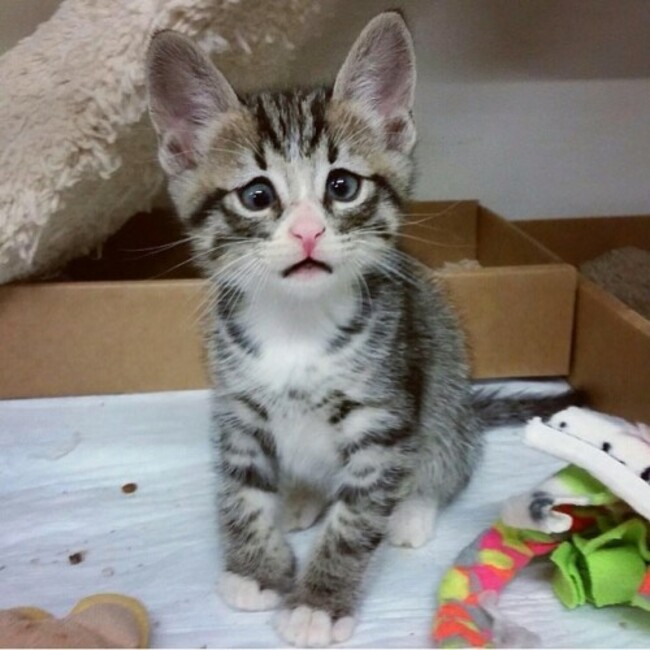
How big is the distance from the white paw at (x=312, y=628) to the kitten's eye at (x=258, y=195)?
1.58ft

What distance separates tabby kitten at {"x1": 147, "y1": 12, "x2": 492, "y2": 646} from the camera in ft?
3.30

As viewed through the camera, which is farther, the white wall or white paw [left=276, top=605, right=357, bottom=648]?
the white wall

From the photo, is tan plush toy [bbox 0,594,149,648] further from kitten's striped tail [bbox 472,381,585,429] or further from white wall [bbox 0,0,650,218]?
white wall [bbox 0,0,650,218]

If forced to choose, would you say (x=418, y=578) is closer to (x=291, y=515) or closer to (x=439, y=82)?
(x=291, y=515)

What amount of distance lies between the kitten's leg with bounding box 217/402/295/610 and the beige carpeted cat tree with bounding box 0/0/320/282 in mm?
558

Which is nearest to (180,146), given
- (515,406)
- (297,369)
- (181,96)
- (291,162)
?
(181,96)

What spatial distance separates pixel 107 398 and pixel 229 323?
552mm

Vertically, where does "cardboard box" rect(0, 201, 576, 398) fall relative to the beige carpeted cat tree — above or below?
below

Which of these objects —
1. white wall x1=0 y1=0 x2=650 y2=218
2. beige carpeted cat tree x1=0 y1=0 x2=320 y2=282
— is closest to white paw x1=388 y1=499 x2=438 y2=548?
beige carpeted cat tree x1=0 y1=0 x2=320 y2=282

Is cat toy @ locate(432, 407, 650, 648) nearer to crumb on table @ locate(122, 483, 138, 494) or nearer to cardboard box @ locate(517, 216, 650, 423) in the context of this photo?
cardboard box @ locate(517, 216, 650, 423)

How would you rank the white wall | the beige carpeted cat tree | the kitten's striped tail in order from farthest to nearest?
the white wall, the kitten's striped tail, the beige carpeted cat tree

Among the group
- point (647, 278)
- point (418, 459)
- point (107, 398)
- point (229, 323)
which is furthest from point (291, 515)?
point (647, 278)

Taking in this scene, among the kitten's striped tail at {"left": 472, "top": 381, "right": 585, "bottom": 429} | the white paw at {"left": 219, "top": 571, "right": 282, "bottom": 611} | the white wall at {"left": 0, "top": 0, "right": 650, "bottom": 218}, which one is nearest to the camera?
the white paw at {"left": 219, "top": 571, "right": 282, "bottom": 611}

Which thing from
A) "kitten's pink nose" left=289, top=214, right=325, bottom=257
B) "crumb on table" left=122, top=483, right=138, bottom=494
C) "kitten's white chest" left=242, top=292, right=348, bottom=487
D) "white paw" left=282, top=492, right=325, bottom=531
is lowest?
"crumb on table" left=122, top=483, right=138, bottom=494
